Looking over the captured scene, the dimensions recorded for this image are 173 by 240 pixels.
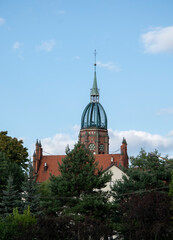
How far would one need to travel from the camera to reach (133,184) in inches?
1763

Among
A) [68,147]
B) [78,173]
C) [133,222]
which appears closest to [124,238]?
[133,222]

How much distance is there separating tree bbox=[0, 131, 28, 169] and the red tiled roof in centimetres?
1432

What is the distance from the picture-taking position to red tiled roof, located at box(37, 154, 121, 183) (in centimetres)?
7262

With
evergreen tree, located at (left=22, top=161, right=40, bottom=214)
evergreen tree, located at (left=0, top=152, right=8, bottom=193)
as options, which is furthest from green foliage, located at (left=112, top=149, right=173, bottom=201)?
evergreen tree, located at (left=0, top=152, right=8, bottom=193)

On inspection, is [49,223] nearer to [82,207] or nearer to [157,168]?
[82,207]

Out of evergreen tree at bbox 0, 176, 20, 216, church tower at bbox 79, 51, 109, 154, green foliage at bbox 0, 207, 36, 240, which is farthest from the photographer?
church tower at bbox 79, 51, 109, 154

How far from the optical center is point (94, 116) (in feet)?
311

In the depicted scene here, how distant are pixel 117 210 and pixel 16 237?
11.9m

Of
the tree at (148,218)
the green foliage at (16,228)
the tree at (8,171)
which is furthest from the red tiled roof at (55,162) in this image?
the green foliage at (16,228)

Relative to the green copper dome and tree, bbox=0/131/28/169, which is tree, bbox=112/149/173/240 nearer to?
tree, bbox=0/131/28/169

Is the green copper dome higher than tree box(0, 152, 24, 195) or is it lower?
higher

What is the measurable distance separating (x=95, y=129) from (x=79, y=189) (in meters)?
53.8

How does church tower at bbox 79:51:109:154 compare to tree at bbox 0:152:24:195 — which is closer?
tree at bbox 0:152:24:195

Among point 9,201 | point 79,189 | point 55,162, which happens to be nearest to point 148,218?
point 79,189
